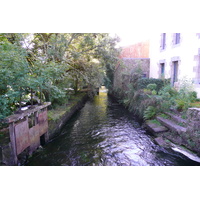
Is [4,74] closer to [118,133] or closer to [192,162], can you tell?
[118,133]

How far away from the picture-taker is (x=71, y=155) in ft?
16.5

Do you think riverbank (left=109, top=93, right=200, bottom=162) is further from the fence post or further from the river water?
the fence post

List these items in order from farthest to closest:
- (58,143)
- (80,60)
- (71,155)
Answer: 1. (80,60)
2. (58,143)
3. (71,155)

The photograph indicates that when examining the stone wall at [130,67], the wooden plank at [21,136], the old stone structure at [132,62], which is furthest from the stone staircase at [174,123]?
the old stone structure at [132,62]

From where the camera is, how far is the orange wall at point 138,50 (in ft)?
52.9

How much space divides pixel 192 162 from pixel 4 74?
18.1 ft

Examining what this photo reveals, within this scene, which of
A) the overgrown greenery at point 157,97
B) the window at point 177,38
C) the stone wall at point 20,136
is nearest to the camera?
the stone wall at point 20,136

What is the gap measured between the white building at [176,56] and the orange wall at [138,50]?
1.86m

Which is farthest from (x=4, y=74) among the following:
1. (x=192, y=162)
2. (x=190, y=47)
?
(x=190, y=47)

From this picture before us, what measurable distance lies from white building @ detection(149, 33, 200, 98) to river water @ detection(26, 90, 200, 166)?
432 centimetres

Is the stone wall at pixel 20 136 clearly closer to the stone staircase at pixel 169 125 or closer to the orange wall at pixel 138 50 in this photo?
the stone staircase at pixel 169 125

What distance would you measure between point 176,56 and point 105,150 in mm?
8048

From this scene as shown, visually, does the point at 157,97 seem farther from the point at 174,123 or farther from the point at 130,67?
the point at 130,67

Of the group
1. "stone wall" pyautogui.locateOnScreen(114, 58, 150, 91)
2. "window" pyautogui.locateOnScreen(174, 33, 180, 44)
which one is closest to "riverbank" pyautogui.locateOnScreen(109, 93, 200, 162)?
"stone wall" pyautogui.locateOnScreen(114, 58, 150, 91)
